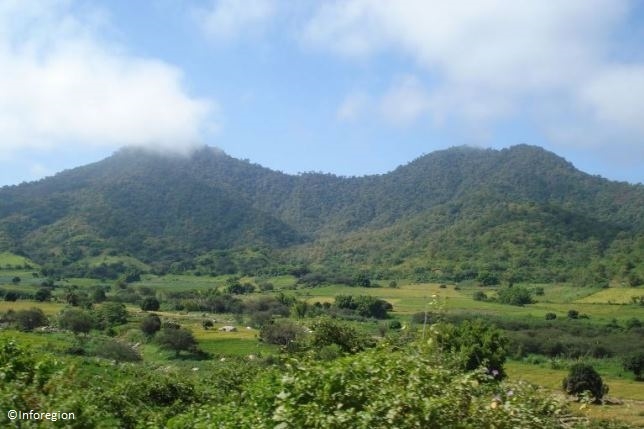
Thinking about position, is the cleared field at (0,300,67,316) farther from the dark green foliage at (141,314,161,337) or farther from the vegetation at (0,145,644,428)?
the dark green foliage at (141,314,161,337)

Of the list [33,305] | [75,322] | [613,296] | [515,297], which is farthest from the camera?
[515,297]

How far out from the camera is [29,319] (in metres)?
49.0

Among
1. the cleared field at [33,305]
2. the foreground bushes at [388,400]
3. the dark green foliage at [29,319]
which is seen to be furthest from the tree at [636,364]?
the cleared field at [33,305]

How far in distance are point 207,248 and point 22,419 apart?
148882 mm

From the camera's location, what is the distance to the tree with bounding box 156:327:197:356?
150ft

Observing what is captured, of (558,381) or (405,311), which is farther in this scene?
(405,311)

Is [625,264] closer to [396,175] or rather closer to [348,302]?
[348,302]

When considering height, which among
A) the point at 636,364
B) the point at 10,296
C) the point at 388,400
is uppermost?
the point at 388,400

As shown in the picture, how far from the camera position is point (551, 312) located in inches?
2721

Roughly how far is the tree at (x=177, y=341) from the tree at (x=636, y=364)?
33.1m

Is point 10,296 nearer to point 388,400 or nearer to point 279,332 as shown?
point 279,332

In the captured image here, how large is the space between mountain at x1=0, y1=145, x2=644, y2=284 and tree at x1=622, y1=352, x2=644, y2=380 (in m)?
36.7

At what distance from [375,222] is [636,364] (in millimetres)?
122251

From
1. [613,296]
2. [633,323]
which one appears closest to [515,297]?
[613,296]
